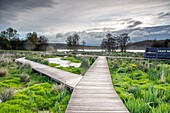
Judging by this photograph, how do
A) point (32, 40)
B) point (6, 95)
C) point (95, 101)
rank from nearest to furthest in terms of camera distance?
point (95, 101)
point (6, 95)
point (32, 40)

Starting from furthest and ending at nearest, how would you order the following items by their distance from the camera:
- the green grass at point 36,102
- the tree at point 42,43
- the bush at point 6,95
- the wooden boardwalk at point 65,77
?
1. the tree at point 42,43
2. the wooden boardwalk at point 65,77
3. the bush at point 6,95
4. the green grass at point 36,102

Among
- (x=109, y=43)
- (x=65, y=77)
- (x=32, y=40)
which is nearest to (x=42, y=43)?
(x=32, y=40)

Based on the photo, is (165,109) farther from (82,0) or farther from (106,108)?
(82,0)

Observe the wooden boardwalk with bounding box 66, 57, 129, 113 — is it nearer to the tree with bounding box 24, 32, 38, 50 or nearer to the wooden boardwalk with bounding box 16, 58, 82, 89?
the wooden boardwalk with bounding box 16, 58, 82, 89

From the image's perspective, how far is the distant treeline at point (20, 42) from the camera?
61.3m

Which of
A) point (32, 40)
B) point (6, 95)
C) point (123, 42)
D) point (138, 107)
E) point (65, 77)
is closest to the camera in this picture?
point (138, 107)

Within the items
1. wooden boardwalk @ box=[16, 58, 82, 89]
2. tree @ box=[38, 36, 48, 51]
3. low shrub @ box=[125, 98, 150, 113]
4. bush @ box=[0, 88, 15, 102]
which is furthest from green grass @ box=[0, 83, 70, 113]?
tree @ box=[38, 36, 48, 51]

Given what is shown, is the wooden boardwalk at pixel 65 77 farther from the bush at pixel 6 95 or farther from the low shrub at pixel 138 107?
the low shrub at pixel 138 107

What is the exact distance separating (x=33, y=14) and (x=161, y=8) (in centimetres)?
1423

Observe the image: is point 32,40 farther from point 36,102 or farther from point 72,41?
point 36,102

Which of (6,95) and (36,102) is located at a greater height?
(6,95)

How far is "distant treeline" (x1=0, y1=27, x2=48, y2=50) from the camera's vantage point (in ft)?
201

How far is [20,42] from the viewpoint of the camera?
6631cm

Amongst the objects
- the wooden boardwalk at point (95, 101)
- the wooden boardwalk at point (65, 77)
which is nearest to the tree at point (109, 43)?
the wooden boardwalk at point (65, 77)
